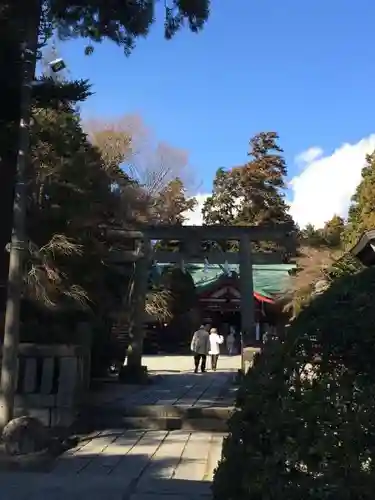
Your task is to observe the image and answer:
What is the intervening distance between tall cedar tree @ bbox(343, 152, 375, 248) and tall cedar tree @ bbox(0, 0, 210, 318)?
10.7 meters

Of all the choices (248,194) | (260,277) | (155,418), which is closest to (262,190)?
(248,194)

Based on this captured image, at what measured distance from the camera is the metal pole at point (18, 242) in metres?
7.97

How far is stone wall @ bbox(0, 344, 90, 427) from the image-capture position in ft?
29.7

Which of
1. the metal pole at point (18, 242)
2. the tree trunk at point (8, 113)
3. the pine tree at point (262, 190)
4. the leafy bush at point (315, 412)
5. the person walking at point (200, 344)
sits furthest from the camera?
the pine tree at point (262, 190)

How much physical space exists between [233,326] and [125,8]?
2941 cm

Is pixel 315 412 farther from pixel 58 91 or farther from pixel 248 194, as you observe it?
pixel 248 194

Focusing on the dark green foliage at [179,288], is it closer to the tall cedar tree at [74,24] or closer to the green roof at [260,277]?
the green roof at [260,277]

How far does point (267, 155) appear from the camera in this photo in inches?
1987

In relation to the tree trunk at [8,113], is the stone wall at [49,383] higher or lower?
lower

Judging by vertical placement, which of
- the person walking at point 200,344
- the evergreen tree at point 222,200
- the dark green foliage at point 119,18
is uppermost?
the evergreen tree at point 222,200

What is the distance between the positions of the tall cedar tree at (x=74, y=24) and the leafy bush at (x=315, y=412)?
6592mm

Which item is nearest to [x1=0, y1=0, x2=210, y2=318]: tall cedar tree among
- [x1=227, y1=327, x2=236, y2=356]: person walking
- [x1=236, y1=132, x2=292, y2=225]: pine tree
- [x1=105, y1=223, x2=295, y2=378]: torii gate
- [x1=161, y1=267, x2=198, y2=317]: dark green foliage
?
[x1=105, y1=223, x2=295, y2=378]: torii gate

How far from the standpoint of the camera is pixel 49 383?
362 inches

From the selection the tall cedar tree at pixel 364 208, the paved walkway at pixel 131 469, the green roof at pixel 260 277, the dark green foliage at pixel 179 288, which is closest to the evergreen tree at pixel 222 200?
the green roof at pixel 260 277
